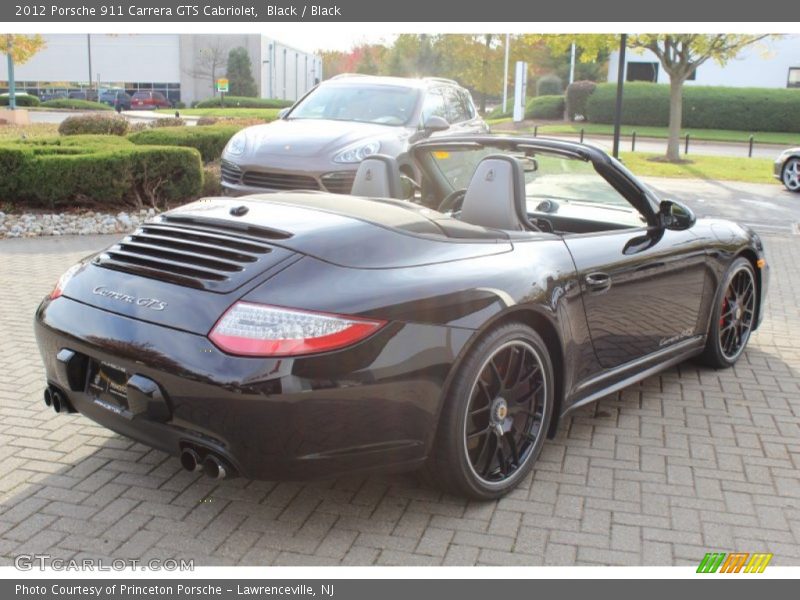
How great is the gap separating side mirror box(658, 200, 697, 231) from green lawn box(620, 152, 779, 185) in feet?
50.9

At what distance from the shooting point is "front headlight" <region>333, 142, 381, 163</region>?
927 centimetres

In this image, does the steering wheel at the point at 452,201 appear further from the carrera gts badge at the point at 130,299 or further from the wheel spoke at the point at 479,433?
the carrera gts badge at the point at 130,299

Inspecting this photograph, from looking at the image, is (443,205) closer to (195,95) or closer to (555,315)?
(555,315)

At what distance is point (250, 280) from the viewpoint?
3170 mm

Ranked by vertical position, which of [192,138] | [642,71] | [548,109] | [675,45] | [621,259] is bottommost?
[621,259]

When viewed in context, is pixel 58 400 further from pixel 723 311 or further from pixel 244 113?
pixel 244 113

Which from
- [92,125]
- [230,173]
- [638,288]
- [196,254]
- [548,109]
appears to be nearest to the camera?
[196,254]

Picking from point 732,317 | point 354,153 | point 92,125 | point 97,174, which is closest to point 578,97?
point 92,125

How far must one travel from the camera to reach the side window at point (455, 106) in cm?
1138

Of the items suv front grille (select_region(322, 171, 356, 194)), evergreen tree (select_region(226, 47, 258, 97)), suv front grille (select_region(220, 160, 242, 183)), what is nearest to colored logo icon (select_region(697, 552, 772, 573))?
suv front grille (select_region(322, 171, 356, 194))

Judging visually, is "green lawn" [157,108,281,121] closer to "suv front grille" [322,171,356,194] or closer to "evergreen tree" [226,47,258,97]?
"suv front grille" [322,171,356,194]

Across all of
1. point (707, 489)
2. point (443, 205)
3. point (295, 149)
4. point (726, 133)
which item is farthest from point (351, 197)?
point (726, 133)

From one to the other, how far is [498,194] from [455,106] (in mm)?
7796

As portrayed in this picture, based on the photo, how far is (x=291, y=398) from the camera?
296 centimetres
